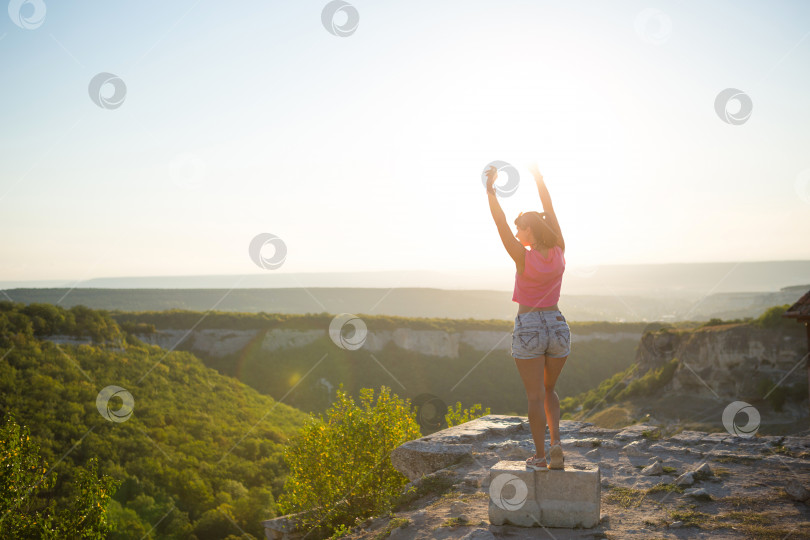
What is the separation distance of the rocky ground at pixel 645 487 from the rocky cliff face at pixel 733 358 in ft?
87.4

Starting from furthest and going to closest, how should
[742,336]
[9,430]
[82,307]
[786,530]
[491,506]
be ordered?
[82,307], [742,336], [9,430], [491,506], [786,530]

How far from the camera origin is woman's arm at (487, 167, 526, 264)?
5.04 m

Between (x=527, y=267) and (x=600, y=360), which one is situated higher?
(x=527, y=267)

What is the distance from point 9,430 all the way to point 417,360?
171 feet

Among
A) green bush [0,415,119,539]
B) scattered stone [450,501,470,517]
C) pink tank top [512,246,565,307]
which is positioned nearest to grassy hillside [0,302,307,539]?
green bush [0,415,119,539]

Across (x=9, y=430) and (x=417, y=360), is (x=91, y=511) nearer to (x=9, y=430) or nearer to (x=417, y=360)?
(x=9, y=430)

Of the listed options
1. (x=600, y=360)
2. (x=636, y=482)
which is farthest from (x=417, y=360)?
(x=636, y=482)

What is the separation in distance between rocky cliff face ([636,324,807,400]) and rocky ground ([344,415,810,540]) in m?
26.6

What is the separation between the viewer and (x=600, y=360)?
221ft

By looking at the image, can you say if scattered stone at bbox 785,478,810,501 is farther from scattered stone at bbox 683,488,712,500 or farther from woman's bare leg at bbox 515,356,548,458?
woman's bare leg at bbox 515,356,548,458

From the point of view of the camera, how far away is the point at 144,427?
3194 cm

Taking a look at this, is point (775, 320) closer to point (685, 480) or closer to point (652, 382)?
point (652, 382)

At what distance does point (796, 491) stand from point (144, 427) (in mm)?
32893

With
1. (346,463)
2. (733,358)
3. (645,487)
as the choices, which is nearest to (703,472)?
(645,487)
